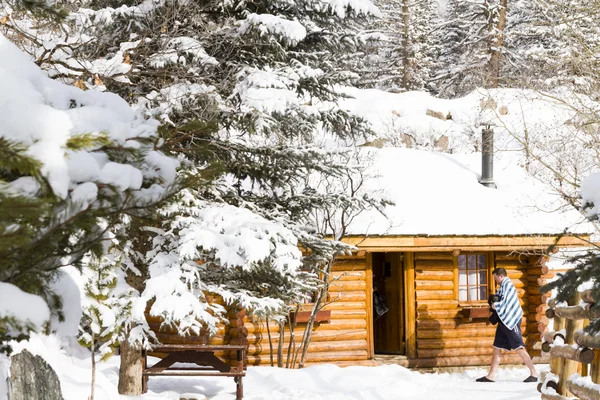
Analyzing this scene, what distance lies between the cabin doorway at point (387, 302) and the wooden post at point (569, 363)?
802 cm

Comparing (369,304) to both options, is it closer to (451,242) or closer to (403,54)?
(451,242)

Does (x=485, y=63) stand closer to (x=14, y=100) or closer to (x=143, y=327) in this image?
(x=143, y=327)

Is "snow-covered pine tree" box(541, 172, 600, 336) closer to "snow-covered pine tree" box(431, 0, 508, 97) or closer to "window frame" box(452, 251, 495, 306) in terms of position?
"window frame" box(452, 251, 495, 306)

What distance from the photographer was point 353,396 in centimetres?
1024

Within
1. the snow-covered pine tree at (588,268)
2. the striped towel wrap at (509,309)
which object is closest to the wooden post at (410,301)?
the striped towel wrap at (509,309)

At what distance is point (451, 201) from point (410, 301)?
2510mm

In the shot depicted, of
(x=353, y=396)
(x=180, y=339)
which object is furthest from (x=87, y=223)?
(x=180, y=339)

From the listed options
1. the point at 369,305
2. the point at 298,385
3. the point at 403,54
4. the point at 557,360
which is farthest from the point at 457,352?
the point at 403,54

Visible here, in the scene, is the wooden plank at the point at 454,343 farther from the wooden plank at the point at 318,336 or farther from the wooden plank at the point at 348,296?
the wooden plank at the point at 348,296

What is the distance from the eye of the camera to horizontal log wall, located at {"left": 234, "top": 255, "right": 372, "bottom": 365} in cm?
1444

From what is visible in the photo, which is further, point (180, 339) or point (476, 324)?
point (476, 324)

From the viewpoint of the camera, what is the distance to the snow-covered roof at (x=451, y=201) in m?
14.5

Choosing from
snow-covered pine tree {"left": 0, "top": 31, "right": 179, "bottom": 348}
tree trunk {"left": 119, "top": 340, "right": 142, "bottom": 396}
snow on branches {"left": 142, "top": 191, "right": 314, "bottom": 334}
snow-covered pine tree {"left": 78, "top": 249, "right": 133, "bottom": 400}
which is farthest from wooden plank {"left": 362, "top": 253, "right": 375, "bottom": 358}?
snow-covered pine tree {"left": 0, "top": 31, "right": 179, "bottom": 348}

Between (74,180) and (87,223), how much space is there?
0.19 metres
